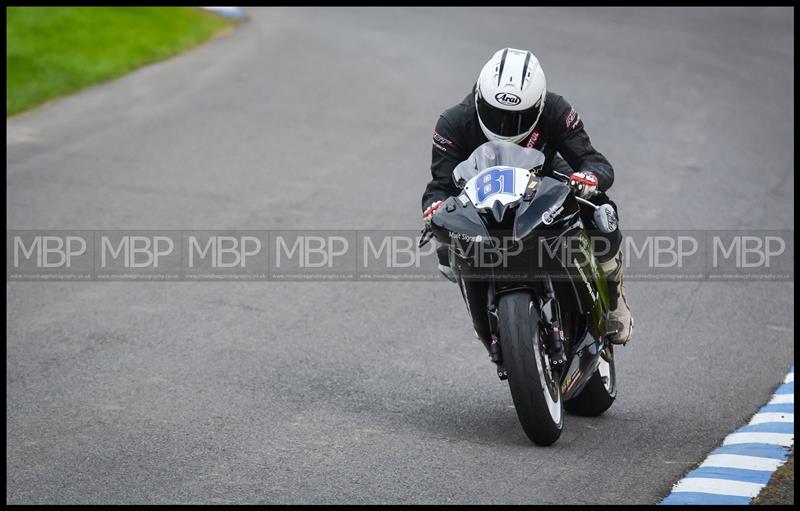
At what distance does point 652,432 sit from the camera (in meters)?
6.74

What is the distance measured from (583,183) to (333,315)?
→ 3.23m

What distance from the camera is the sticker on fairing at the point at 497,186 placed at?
5.87 m

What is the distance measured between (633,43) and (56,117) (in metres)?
10.5

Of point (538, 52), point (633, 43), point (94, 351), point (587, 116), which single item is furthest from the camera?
point (633, 43)

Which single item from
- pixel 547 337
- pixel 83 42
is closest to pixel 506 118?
pixel 547 337

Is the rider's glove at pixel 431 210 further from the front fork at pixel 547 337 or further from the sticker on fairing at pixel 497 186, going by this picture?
the front fork at pixel 547 337

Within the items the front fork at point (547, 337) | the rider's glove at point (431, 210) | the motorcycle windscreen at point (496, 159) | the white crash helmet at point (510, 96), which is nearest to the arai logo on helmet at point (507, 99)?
the white crash helmet at point (510, 96)

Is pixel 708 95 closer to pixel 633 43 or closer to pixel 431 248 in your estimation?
pixel 633 43

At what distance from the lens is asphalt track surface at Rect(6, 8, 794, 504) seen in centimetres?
597

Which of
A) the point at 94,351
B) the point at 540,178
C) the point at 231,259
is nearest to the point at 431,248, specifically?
the point at 231,259

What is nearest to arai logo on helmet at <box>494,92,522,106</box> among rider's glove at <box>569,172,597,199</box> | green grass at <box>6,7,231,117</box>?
rider's glove at <box>569,172,597,199</box>

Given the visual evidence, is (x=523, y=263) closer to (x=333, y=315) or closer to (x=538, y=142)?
(x=538, y=142)

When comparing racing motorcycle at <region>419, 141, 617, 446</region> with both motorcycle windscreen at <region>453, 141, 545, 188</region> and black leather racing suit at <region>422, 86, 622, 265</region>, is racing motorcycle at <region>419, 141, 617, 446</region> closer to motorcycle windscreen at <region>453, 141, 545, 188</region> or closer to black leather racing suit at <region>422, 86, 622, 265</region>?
motorcycle windscreen at <region>453, 141, 545, 188</region>

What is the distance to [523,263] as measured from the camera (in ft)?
19.7
